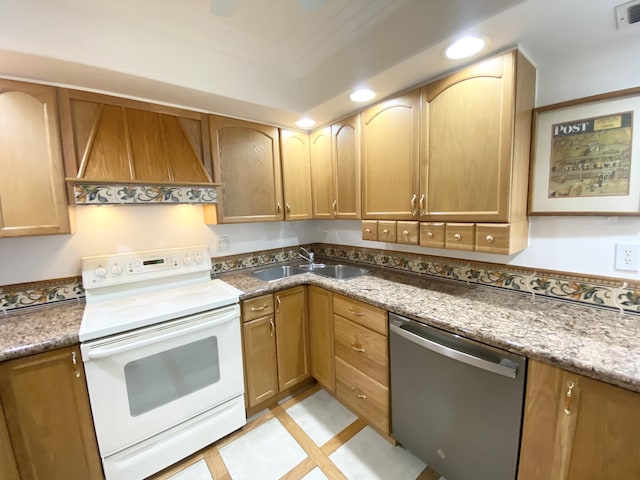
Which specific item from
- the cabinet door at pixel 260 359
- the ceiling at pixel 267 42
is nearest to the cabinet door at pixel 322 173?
the ceiling at pixel 267 42

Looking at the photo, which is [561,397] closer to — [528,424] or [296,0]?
[528,424]

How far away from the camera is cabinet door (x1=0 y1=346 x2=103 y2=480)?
1.09 m

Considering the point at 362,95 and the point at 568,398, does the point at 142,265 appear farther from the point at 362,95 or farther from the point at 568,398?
the point at 568,398

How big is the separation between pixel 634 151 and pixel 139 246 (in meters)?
2.74

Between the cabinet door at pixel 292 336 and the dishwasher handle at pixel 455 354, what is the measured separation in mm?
773

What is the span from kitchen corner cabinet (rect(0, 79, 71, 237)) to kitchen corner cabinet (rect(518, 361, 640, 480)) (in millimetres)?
2291

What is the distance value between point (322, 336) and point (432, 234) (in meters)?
1.08

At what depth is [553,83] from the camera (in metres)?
1.27

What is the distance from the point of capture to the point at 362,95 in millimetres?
1672

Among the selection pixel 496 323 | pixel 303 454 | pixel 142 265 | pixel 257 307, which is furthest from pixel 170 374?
pixel 496 323

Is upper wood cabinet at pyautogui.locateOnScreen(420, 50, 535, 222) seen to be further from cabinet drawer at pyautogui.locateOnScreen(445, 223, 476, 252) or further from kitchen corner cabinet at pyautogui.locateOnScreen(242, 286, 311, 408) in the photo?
kitchen corner cabinet at pyautogui.locateOnScreen(242, 286, 311, 408)

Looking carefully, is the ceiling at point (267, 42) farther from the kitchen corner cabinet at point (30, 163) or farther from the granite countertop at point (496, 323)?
the granite countertop at point (496, 323)

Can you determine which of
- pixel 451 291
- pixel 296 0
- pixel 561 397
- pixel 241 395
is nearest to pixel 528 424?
pixel 561 397

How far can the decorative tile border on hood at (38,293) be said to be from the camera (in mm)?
1437
